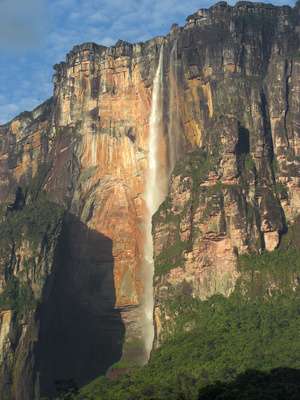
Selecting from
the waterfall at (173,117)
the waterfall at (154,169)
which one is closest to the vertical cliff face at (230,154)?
the waterfall at (173,117)

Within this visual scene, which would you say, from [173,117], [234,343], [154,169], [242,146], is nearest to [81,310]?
[154,169]

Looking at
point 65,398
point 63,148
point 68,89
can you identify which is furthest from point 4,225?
point 65,398

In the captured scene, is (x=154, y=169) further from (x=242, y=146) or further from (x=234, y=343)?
(x=234, y=343)

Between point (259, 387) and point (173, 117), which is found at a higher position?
point (173, 117)

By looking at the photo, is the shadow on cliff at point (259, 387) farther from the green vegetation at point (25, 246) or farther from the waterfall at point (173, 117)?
the waterfall at point (173, 117)

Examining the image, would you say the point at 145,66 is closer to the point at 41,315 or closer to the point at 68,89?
the point at 68,89
